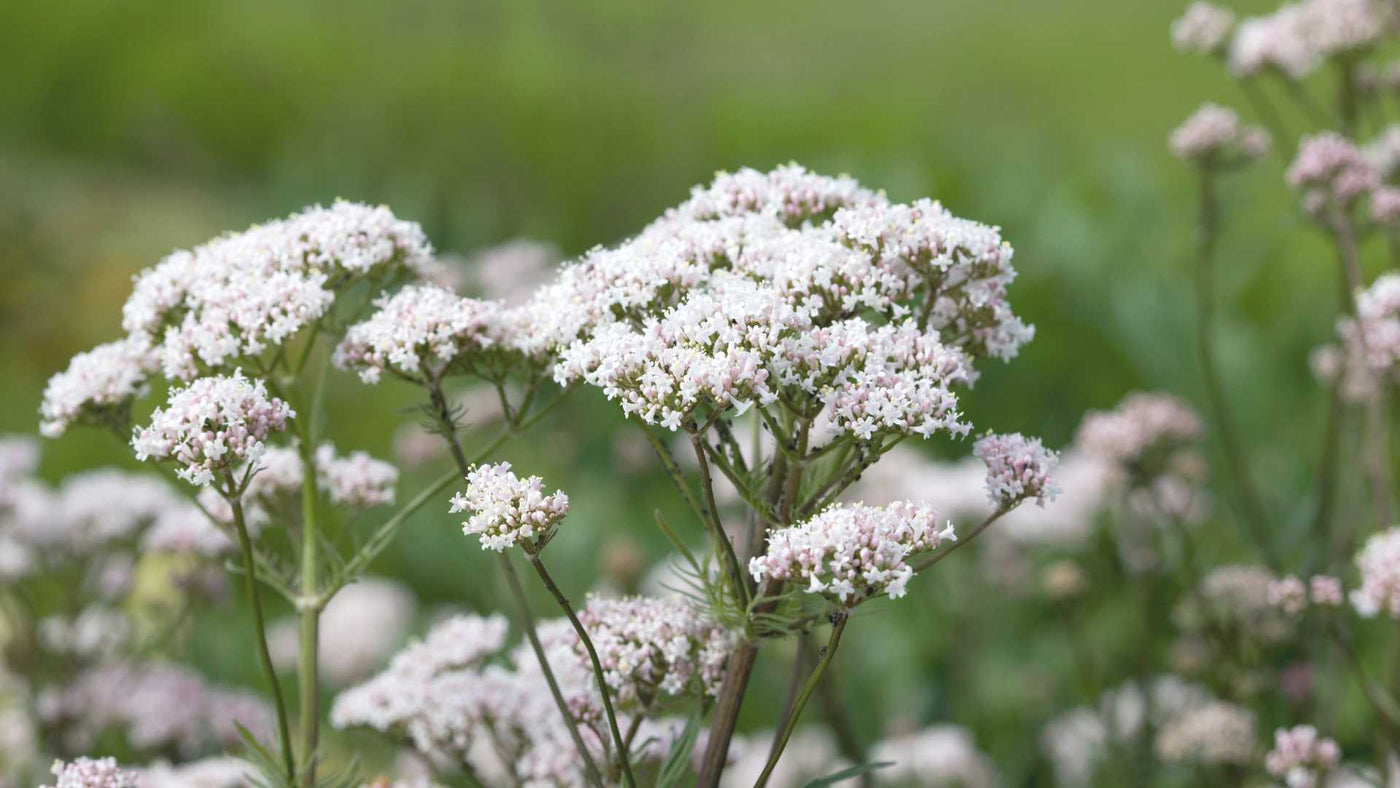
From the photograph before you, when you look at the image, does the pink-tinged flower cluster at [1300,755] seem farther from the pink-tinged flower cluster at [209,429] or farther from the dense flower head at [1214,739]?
the pink-tinged flower cluster at [209,429]

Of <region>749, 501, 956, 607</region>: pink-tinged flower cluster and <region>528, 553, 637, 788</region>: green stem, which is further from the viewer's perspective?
<region>528, 553, 637, 788</region>: green stem

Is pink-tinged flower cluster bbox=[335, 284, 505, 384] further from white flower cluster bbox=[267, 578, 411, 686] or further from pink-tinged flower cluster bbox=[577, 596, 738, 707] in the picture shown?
white flower cluster bbox=[267, 578, 411, 686]

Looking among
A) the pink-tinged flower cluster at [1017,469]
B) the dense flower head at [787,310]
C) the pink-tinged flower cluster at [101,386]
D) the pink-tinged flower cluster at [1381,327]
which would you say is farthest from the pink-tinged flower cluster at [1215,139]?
the pink-tinged flower cluster at [101,386]

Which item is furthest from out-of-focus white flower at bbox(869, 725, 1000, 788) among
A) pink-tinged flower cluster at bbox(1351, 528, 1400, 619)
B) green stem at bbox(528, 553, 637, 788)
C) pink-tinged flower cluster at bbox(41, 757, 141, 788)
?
pink-tinged flower cluster at bbox(41, 757, 141, 788)

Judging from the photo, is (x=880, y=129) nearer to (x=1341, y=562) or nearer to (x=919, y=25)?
(x=919, y=25)

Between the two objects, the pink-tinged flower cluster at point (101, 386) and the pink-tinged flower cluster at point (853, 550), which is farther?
the pink-tinged flower cluster at point (101, 386)

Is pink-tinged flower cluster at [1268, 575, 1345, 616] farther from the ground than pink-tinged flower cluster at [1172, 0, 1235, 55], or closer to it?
closer to it

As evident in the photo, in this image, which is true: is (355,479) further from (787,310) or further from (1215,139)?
(1215,139)
